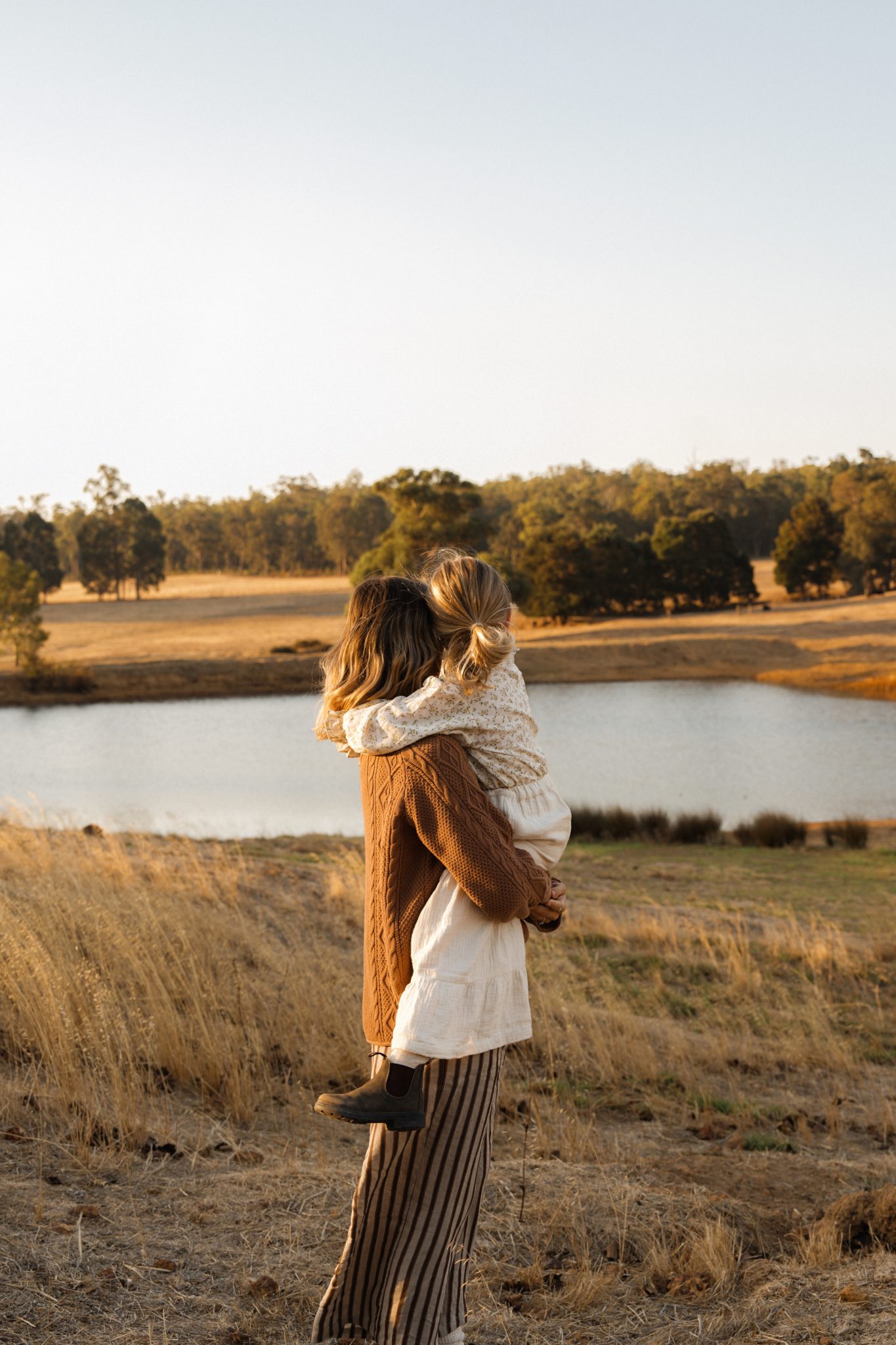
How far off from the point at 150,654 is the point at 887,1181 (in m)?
53.3

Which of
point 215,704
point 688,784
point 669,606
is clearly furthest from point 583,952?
point 669,606

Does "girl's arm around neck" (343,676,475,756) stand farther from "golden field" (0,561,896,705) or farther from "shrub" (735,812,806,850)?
"golden field" (0,561,896,705)

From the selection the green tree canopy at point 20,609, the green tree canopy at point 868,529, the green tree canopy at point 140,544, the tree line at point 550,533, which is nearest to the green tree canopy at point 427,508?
the tree line at point 550,533

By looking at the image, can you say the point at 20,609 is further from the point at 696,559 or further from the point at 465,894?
the point at 465,894

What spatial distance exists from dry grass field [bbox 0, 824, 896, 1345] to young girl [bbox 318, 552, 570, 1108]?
1057 millimetres

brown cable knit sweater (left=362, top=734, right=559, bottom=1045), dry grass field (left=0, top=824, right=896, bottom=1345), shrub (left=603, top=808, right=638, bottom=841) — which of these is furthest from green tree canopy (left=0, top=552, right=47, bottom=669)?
brown cable knit sweater (left=362, top=734, right=559, bottom=1045)

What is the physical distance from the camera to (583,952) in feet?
25.5

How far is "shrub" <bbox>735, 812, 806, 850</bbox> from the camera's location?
16.5m

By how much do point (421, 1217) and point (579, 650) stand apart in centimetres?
4917

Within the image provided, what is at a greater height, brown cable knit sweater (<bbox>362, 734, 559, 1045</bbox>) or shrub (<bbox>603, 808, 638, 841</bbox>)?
brown cable knit sweater (<bbox>362, 734, 559, 1045</bbox>)

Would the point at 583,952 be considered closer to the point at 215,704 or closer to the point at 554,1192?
the point at 554,1192

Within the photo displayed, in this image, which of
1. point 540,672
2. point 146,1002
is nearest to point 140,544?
point 540,672

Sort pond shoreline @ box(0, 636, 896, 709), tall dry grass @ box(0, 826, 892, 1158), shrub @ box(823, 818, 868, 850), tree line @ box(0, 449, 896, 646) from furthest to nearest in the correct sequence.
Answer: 1. tree line @ box(0, 449, 896, 646)
2. pond shoreline @ box(0, 636, 896, 709)
3. shrub @ box(823, 818, 868, 850)
4. tall dry grass @ box(0, 826, 892, 1158)

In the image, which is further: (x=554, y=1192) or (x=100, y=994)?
(x=100, y=994)
